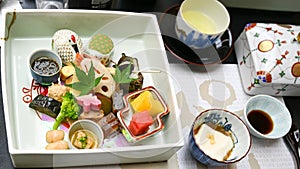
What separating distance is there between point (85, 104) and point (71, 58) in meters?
0.12

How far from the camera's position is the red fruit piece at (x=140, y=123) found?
76 cm

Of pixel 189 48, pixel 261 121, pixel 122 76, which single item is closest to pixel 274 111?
pixel 261 121

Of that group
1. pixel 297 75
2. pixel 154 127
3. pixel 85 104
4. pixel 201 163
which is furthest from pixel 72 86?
pixel 297 75

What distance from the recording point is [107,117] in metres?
0.79

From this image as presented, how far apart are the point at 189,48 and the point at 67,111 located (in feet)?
0.97

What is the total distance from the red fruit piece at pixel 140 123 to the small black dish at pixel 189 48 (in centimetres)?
19

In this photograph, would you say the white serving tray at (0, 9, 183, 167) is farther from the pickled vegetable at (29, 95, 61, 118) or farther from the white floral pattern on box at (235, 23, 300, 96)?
the white floral pattern on box at (235, 23, 300, 96)

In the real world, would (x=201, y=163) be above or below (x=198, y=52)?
below

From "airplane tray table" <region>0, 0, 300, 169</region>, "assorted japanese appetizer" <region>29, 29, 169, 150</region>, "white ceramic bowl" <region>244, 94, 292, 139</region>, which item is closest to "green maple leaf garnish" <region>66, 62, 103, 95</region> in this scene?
"assorted japanese appetizer" <region>29, 29, 169, 150</region>

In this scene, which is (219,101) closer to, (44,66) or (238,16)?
(238,16)

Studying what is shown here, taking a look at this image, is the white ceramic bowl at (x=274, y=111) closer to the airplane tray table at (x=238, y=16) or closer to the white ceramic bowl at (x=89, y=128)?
the airplane tray table at (x=238, y=16)

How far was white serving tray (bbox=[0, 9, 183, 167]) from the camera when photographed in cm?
73

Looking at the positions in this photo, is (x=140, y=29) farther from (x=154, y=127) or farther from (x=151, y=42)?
(x=154, y=127)

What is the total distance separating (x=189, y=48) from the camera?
92 centimetres
